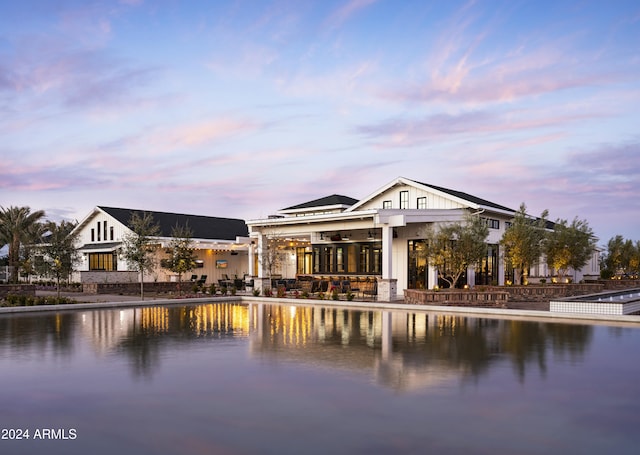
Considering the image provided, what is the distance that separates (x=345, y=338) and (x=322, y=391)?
660 centimetres

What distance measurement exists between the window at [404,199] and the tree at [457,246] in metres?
7.05

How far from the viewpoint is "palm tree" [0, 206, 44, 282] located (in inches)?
1903

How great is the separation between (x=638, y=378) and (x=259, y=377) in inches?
284

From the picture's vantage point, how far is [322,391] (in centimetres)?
938

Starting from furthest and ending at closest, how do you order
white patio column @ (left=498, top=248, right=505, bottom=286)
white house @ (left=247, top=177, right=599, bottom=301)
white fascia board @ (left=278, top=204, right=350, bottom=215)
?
white fascia board @ (left=278, top=204, right=350, bottom=215)
white patio column @ (left=498, top=248, right=505, bottom=286)
white house @ (left=247, top=177, right=599, bottom=301)

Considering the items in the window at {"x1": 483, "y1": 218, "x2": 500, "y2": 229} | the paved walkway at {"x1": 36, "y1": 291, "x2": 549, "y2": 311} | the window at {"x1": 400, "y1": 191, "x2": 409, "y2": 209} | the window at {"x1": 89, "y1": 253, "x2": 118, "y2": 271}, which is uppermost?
the window at {"x1": 400, "y1": 191, "x2": 409, "y2": 209}

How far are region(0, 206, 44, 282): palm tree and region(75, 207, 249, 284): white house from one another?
4.12 metres

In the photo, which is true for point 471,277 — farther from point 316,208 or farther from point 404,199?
point 316,208

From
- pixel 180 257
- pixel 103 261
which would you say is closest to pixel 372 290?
pixel 180 257

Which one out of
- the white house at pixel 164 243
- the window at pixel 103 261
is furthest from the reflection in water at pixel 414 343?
the window at pixel 103 261

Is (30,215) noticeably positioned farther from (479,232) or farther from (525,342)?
(525,342)

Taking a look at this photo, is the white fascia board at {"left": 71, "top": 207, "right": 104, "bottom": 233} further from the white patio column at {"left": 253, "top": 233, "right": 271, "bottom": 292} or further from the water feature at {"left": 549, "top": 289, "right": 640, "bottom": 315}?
the water feature at {"left": 549, "top": 289, "right": 640, "bottom": 315}

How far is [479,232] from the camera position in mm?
28438

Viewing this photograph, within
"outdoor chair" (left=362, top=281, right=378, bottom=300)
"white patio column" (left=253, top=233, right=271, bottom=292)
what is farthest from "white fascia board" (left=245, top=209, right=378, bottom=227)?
"outdoor chair" (left=362, top=281, right=378, bottom=300)
